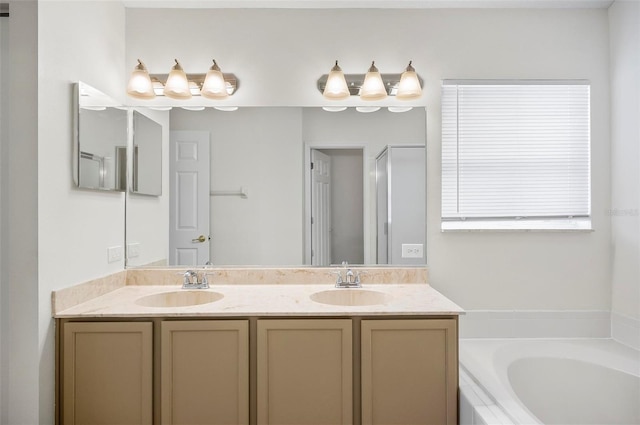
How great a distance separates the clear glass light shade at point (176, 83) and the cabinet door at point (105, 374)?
1.30 meters

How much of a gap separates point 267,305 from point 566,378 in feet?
5.37

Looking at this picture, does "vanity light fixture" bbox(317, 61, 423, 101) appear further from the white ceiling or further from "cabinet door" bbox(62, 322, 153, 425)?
"cabinet door" bbox(62, 322, 153, 425)

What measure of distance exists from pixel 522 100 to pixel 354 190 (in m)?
1.16

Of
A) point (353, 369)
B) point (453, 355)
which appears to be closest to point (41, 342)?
point (353, 369)

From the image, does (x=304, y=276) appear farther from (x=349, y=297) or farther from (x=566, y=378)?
(x=566, y=378)

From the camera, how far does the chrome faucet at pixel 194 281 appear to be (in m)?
2.08

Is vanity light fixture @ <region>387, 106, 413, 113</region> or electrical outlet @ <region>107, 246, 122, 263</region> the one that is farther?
vanity light fixture @ <region>387, 106, 413, 113</region>

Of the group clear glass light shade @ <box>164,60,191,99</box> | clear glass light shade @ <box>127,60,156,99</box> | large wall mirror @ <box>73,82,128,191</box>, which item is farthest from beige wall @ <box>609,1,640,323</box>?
large wall mirror @ <box>73,82,128,191</box>

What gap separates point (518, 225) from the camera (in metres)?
2.25

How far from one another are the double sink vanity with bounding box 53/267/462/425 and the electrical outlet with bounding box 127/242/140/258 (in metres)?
Answer: 0.56

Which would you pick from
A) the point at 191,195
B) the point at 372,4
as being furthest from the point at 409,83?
the point at 191,195

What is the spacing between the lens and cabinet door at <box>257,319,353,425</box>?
157cm

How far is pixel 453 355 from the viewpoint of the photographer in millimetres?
1599

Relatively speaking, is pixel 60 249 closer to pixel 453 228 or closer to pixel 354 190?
pixel 354 190
